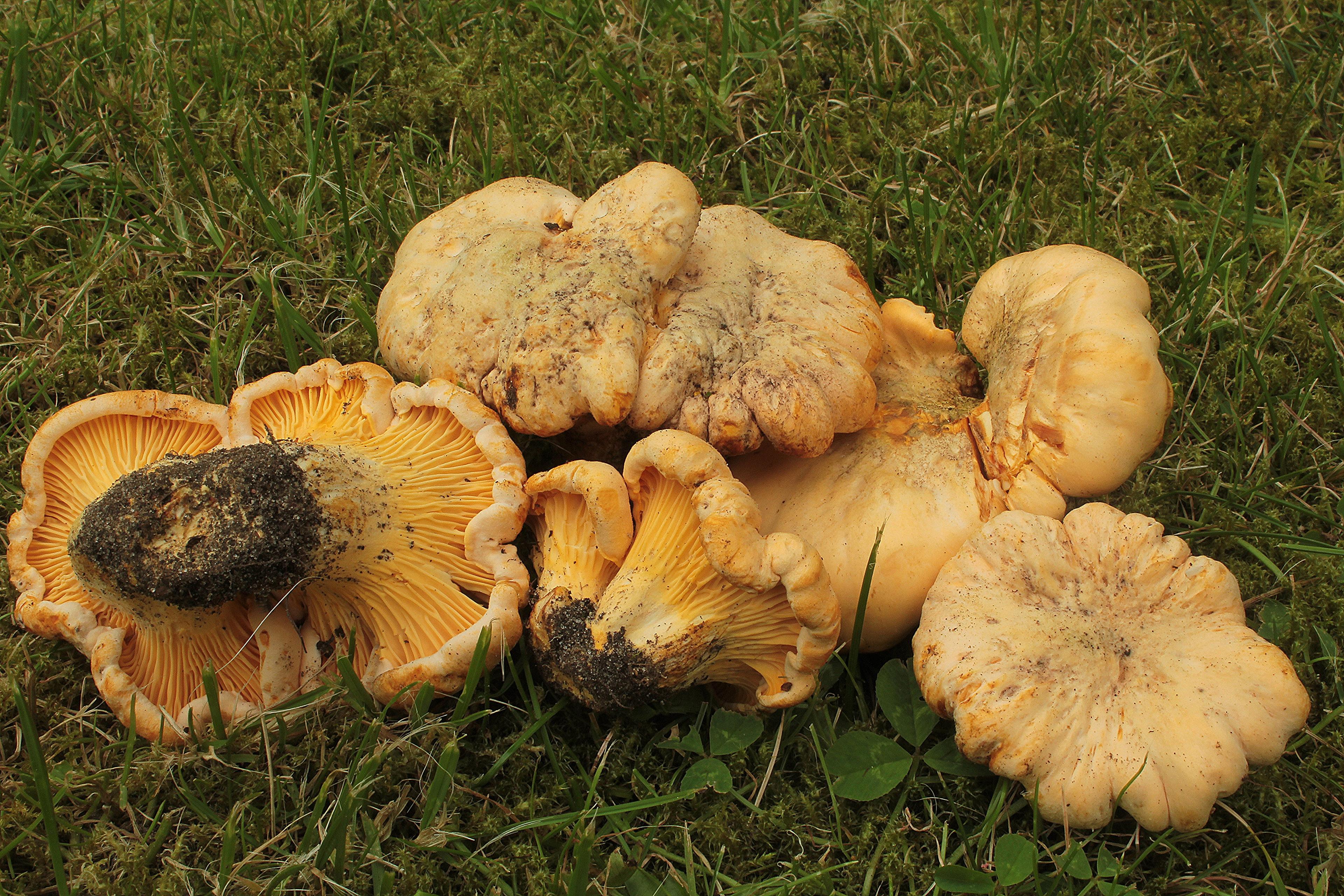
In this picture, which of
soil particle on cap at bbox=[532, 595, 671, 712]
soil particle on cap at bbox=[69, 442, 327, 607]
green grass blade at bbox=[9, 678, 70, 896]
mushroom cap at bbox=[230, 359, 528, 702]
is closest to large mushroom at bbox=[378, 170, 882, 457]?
mushroom cap at bbox=[230, 359, 528, 702]

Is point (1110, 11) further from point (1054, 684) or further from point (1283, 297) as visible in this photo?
point (1054, 684)

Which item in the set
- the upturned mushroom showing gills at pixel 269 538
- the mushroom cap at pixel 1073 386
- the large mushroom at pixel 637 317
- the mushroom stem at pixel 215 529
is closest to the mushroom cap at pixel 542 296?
the large mushroom at pixel 637 317

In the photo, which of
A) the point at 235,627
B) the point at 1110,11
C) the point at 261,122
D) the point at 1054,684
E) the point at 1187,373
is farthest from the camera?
the point at 1110,11

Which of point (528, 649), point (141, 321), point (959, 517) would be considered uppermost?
point (141, 321)

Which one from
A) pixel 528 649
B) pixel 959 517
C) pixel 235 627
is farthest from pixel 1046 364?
pixel 235 627

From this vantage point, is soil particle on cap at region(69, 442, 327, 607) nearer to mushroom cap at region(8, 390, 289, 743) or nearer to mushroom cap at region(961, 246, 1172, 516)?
mushroom cap at region(8, 390, 289, 743)

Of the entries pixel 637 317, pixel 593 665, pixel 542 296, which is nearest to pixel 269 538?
pixel 593 665

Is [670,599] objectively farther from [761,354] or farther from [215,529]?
[215,529]
